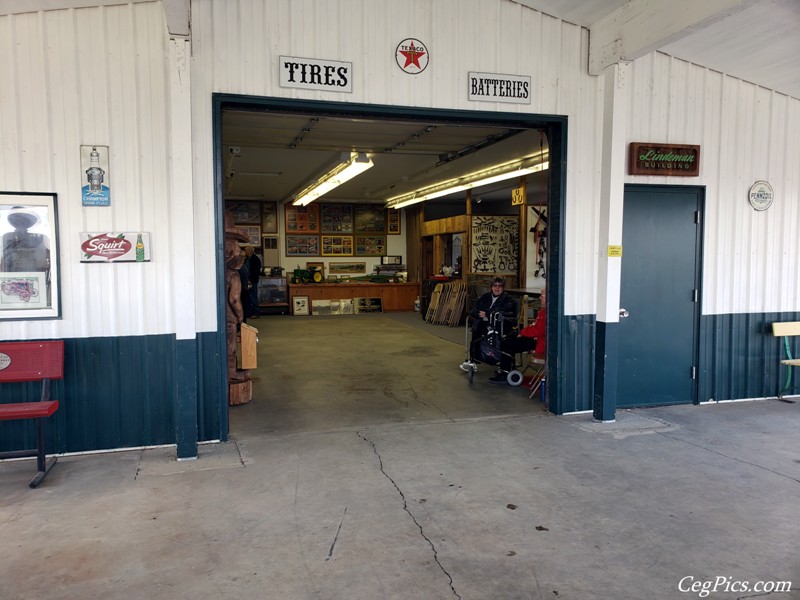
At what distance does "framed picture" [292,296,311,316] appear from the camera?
1686 centimetres

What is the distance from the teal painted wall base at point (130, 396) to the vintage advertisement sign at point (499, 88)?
341 cm

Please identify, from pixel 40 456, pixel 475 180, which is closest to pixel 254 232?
pixel 475 180

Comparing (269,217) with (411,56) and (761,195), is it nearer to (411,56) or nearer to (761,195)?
(411,56)

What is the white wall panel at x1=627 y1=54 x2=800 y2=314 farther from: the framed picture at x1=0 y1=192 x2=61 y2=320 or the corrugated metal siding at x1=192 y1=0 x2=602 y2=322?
the framed picture at x1=0 y1=192 x2=61 y2=320

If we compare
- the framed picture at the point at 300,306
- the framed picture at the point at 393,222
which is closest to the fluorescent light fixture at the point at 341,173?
the framed picture at the point at 300,306

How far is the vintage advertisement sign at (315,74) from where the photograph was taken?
5242 millimetres

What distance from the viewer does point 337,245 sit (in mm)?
18141

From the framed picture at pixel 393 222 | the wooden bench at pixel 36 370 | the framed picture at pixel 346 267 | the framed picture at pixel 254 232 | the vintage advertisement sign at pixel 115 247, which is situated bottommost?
the wooden bench at pixel 36 370

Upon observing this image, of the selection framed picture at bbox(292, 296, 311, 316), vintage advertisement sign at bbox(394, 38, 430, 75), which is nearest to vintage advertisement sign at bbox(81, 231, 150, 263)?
vintage advertisement sign at bbox(394, 38, 430, 75)

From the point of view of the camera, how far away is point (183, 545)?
3.48m

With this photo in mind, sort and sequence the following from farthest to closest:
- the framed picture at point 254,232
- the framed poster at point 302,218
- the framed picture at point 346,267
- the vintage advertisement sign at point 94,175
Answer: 1. the framed picture at point 346,267
2. the framed poster at point 302,218
3. the framed picture at point 254,232
4. the vintage advertisement sign at point 94,175

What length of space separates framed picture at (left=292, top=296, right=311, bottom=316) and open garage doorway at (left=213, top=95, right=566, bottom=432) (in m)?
1.29

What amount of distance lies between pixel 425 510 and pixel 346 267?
14658 mm

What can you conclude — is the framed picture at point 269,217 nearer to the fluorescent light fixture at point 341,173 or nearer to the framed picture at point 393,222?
the fluorescent light fixture at point 341,173
